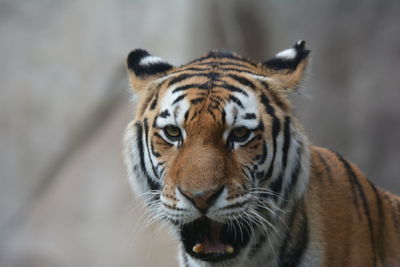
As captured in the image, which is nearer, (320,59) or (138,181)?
(138,181)

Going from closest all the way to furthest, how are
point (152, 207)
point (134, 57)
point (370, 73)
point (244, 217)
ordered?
point (244, 217) → point (152, 207) → point (134, 57) → point (370, 73)

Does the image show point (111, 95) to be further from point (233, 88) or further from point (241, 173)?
point (241, 173)

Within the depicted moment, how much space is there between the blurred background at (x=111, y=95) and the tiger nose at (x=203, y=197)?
12.0 ft

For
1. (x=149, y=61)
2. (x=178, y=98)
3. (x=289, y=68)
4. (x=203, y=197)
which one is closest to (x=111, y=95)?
(x=149, y=61)

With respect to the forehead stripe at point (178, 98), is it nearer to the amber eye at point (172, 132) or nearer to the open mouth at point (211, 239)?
the amber eye at point (172, 132)

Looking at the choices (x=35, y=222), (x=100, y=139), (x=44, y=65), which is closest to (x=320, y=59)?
(x=100, y=139)

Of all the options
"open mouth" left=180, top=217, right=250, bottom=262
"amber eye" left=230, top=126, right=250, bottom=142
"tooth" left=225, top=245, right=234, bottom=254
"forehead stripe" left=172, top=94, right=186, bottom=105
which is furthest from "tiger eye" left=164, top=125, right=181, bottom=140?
"tooth" left=225, top=245, right=234, bottom=254

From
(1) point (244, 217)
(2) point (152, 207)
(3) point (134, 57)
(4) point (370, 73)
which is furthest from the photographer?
(4) point (370, 73)

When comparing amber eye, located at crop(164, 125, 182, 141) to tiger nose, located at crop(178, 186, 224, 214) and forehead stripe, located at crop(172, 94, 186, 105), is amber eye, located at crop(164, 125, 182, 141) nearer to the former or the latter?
forehead stripe, located at crop(172, 94, 186, 105)

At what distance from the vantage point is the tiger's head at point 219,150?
284 cm

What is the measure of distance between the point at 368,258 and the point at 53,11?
4.45 m

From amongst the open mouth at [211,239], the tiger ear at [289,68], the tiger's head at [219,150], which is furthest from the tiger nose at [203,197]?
the tiger ear at [289,68]

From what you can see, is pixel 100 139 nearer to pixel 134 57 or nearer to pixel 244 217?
pixel 134 57

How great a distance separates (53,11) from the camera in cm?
681
